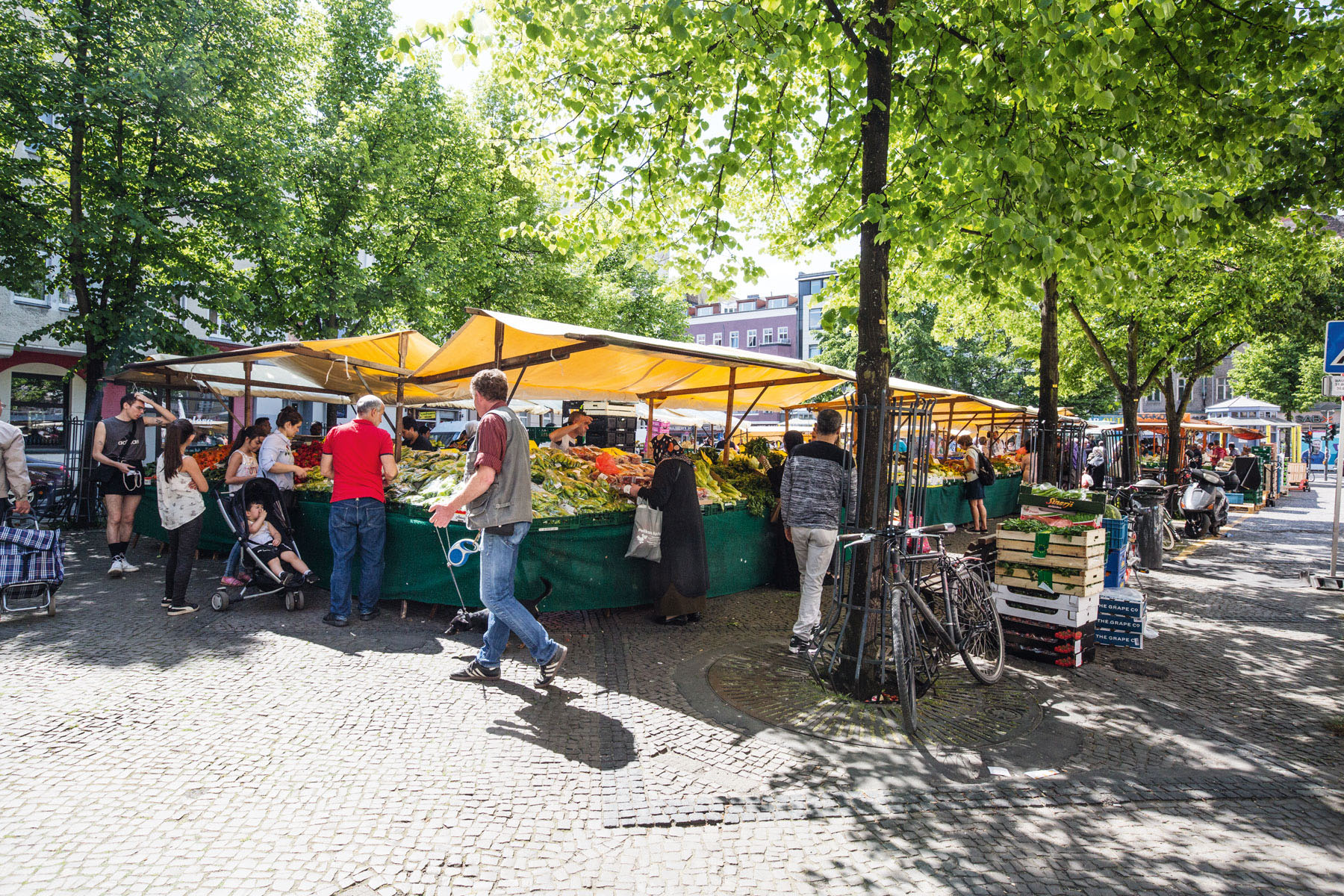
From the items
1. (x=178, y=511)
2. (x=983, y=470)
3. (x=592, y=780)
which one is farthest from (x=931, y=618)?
(x=983, y=470)

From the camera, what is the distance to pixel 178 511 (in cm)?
649

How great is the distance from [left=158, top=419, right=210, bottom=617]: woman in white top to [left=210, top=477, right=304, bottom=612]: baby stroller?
0.27 metres

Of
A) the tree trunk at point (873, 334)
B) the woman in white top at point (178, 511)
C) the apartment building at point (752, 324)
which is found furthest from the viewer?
the apartment building at point (752, 324)

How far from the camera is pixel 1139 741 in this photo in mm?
4410

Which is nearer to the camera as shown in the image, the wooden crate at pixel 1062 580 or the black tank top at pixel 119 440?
the wooden crate at pixel 1062 580

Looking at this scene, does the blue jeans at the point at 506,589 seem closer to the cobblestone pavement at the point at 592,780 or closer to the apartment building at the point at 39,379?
the cobblestone pavement at the point at 592,780

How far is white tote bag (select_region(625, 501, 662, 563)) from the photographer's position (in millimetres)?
6719

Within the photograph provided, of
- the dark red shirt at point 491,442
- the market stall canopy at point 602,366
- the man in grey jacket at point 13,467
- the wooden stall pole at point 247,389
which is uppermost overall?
the market stall canopy at point 602,366

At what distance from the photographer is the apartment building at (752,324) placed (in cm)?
6538

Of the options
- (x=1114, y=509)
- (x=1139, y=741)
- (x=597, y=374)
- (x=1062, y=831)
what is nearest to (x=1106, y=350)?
(x=1114, y=509)

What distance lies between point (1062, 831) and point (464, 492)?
3.73 m

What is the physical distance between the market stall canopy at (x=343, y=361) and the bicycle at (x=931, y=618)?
231 inches

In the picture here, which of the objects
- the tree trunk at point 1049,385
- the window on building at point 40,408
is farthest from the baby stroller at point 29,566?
the window on building at point 40,408

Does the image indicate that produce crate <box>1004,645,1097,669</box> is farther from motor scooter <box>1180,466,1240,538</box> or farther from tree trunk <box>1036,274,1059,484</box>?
motor scooter <box>1180,466,1240,538</box>
